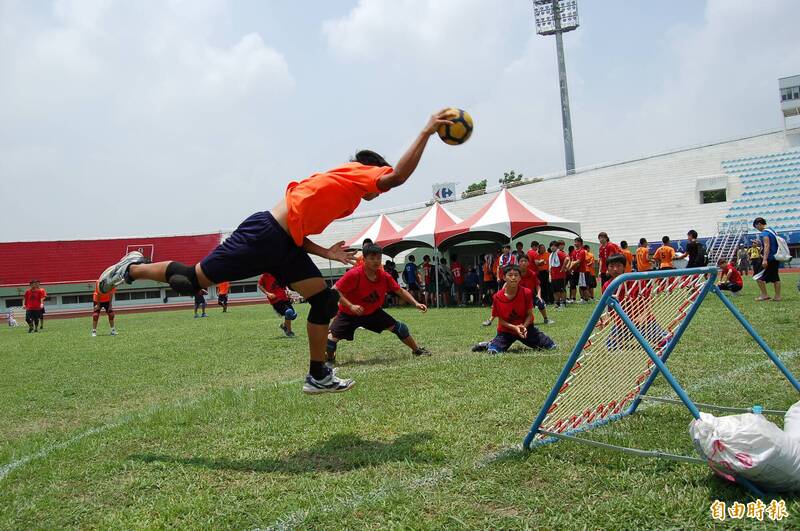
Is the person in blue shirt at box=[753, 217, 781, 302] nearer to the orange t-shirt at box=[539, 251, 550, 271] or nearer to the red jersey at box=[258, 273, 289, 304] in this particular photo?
the orange t-shirt at box=[539, 251, 550, 271]

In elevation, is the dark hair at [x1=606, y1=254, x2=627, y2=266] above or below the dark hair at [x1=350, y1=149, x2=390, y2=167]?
below

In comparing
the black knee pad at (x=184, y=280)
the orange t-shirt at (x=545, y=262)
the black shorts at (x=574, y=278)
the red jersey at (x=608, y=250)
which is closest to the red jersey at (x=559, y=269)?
the orange t-shirt at (x=545, y=262)

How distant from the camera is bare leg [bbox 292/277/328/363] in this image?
4.65 m

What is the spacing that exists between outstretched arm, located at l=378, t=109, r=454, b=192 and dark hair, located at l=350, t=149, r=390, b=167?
48 cm

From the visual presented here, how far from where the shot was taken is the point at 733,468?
2746mm

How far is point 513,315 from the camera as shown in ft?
26.6

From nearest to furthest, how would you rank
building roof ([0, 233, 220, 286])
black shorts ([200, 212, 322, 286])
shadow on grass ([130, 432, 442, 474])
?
shadow on grass ([130, 432, 442, 474]) < black shorts ([200, 212, 322, 286]) < building roof ([0, 233, 220, 286])

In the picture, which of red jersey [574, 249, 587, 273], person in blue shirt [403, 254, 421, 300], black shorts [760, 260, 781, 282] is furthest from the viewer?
person in blue shirt [403, 254, 421, 300]

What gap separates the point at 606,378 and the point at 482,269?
17.4m

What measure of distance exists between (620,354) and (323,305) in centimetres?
223

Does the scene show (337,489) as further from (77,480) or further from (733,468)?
(733,468)

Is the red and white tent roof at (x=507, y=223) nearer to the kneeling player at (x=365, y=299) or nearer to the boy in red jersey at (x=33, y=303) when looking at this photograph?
the kneeling player at (x=365, y=299)

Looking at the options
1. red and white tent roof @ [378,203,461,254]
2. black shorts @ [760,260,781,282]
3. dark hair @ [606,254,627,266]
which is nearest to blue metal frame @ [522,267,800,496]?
dark hair @ [606,254,627,266]

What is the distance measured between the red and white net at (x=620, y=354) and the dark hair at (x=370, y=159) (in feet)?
6.59
